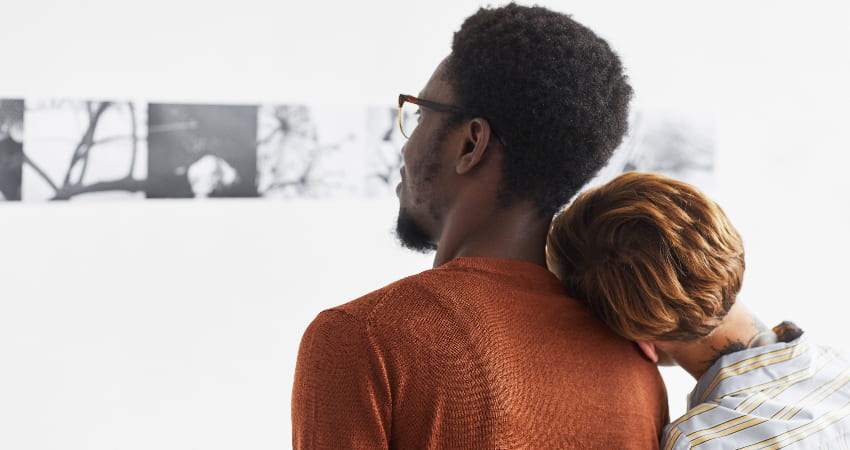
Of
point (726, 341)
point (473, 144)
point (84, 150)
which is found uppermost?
point (473, 144)

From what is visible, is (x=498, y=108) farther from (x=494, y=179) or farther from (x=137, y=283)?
(x=137, y=283)

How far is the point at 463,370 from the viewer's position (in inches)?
31.0

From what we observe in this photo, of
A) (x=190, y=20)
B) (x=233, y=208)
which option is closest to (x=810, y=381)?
(x=233, y=208)

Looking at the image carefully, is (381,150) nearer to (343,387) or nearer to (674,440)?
(674,440)

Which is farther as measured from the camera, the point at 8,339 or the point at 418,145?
the point at 8,339

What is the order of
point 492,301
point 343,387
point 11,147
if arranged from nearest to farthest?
point 343,387 → point 492,301 → point 11,147

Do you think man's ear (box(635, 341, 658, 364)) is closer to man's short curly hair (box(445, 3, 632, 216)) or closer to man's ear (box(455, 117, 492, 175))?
man's short curly hair (box(445, 3, 632, 216))

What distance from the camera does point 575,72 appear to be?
36.5 inches

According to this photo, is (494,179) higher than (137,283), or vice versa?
(494,179)

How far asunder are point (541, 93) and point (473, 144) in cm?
10

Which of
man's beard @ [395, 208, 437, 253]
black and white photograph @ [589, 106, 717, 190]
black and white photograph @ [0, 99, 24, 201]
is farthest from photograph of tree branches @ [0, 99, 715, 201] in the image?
man's beard @ [395, 208, 437, 253]

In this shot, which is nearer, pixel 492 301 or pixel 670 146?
pixel 492 301

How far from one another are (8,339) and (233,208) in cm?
65

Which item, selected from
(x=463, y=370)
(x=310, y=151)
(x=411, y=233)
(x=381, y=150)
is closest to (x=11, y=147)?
(x=310, y=151)
